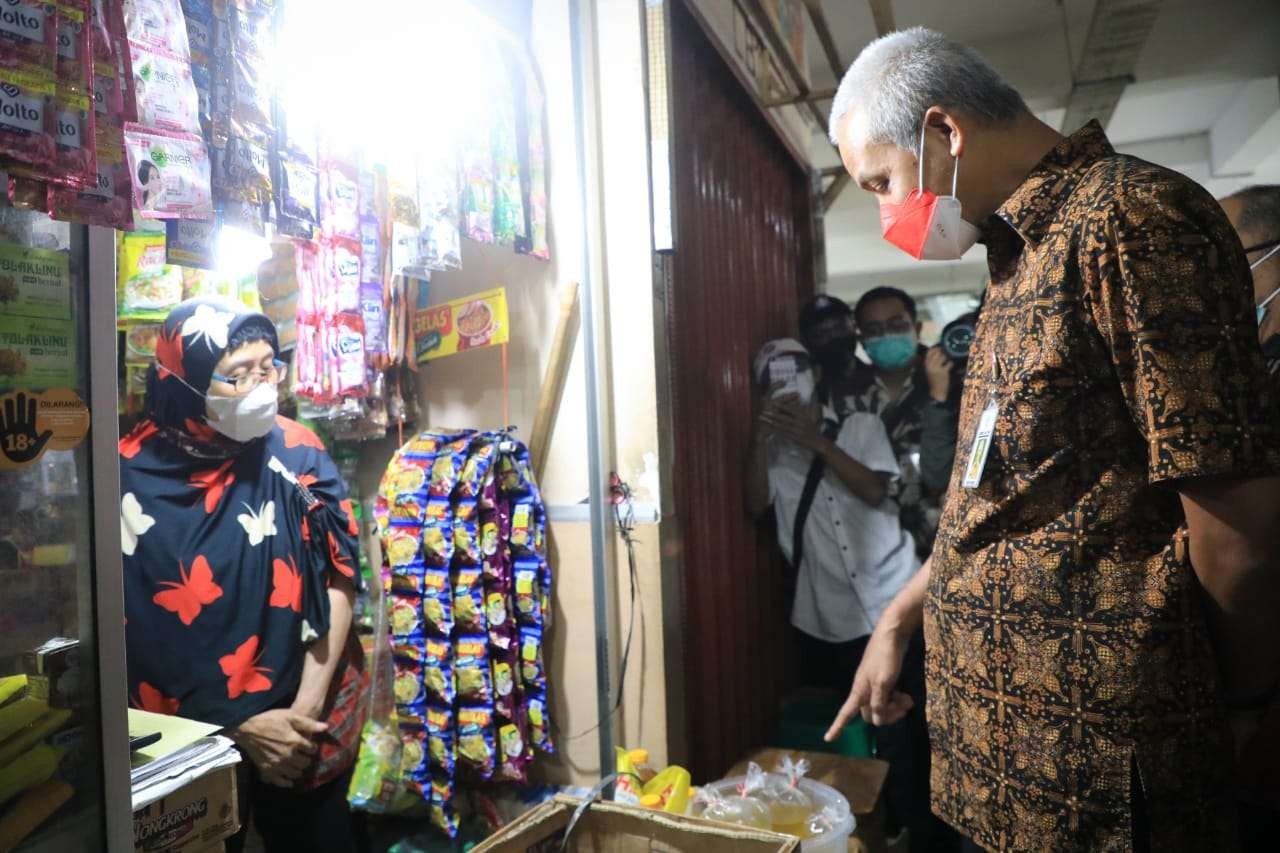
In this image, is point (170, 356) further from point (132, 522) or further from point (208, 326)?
point (132, 522)

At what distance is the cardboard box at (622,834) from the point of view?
4.85 feet

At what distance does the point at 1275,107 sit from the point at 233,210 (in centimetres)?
724

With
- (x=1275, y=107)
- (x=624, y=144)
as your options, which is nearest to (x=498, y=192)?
(x=624, y=144)

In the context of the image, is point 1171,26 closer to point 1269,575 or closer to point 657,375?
point 657,375

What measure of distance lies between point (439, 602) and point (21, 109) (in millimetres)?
1464

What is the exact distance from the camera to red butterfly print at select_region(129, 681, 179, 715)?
1.85 meters

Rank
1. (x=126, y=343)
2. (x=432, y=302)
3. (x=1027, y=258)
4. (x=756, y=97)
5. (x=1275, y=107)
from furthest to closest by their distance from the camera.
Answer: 1. (x=1275, y=107)
2. (x=756, y=97)
3. (x=432, y=302)
4. (x=126, y=343)
5. (x=1027, y=258)

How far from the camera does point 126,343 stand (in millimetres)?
2061

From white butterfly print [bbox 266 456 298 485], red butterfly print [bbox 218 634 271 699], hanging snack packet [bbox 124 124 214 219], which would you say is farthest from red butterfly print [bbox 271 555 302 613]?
hanging snack packet [bbox 124 124 214 219]

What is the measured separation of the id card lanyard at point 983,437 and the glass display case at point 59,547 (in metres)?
1.24

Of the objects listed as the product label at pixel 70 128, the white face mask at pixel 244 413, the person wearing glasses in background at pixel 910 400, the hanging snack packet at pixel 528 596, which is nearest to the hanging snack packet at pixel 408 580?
the hanging snack packet at pixel 528 596

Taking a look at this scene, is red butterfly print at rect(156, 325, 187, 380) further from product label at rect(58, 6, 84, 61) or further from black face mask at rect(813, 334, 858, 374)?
black face mask at rect(813, 334, 858, 374)

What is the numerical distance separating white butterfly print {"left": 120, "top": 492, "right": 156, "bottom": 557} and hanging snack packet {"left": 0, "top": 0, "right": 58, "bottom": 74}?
1267mm

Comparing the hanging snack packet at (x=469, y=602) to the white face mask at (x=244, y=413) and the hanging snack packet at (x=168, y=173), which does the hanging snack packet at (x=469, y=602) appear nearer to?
the white face mask at (x=244, y=413)
